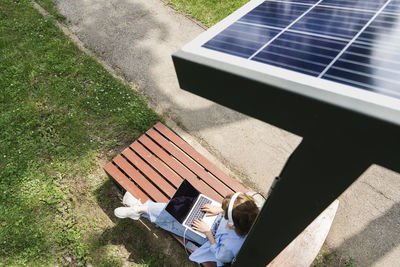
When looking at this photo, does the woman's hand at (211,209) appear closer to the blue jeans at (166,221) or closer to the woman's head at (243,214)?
the blue jeans at (166,221)

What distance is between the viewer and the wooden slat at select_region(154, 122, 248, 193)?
344 centimetres

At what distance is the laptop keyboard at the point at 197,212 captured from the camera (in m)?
2.96

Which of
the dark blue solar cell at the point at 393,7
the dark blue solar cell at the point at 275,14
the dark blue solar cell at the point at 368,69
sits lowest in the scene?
the dark blue solar cell at the point at 368,69

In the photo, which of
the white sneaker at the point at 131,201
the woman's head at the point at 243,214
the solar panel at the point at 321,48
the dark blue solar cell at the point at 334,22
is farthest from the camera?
the white sneaker at the point at 131,201

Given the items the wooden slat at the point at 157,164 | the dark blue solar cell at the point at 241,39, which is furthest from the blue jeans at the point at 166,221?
the dark blue solar cell at the point at 241,39

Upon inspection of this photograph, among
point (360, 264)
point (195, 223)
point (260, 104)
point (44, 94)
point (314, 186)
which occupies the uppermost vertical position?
point (260, 104)

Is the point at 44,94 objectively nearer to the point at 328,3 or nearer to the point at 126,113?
the point at 126,113

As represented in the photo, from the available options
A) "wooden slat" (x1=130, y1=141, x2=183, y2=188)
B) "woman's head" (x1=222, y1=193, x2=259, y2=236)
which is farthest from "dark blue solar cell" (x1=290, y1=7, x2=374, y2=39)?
"wooden slat" (x1=130, y1=141, x2=183, y2=188)

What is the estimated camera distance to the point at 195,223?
2.91 m

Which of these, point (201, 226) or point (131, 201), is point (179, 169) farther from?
point (201, 226)

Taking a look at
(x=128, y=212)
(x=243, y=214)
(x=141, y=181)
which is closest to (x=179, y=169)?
(x=141, y=181)

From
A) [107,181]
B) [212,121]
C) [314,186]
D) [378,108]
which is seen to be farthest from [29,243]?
[378,108]

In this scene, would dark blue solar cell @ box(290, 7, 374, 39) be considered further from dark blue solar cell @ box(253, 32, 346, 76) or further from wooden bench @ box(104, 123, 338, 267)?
wooden bench @ box(104, 123, 338, 267)

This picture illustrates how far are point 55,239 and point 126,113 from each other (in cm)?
218
